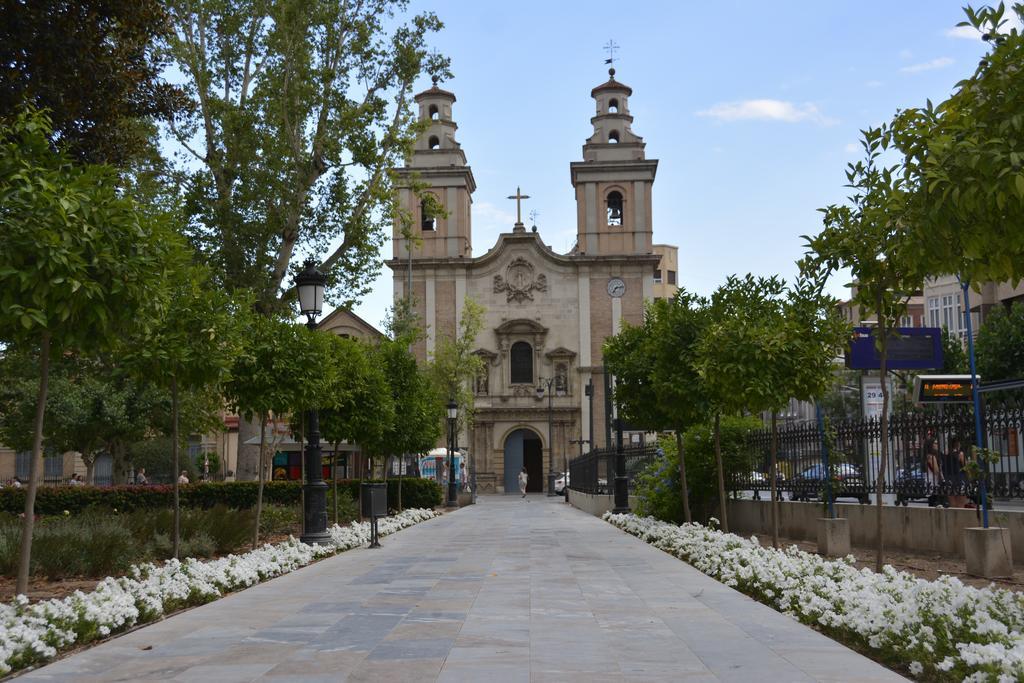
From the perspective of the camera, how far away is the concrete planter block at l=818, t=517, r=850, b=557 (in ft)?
41.9

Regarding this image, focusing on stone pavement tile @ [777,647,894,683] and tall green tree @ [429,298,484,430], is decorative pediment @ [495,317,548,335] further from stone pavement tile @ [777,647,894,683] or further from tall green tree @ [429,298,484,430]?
stone pavement tile @ [777,647,894,683]

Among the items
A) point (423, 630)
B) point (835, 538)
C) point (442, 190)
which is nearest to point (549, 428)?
point (442, 190)

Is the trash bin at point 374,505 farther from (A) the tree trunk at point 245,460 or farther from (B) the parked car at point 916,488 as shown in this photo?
(A) the tree trunk at point 245,460

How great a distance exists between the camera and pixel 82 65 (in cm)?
1507

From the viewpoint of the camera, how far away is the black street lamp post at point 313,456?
15531mm

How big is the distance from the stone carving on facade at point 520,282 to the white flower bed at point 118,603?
50.5 metres

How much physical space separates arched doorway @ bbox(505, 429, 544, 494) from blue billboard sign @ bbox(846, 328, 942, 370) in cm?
4837

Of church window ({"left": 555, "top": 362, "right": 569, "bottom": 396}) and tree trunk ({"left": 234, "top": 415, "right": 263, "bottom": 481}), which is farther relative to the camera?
church window ({"left": 555, "top": 362, "right": 569, "bottom": 396})

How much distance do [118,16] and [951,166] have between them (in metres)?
13.7

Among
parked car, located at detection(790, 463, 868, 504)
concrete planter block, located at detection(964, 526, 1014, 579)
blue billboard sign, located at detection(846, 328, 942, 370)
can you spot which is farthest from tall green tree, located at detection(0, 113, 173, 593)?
parked car, located at detection(790, 463, 868, 504)

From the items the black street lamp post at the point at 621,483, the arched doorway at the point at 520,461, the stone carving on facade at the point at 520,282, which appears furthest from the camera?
the stone carving on facade at the point at 520,282

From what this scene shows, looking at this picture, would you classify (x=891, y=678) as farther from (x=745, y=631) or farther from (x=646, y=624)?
(x=646, y=624)

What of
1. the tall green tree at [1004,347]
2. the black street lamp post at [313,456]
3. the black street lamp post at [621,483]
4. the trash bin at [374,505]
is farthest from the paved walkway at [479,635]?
the tall green tree at [1004,347]

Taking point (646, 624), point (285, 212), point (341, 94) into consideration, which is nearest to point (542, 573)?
point (646, 624)
